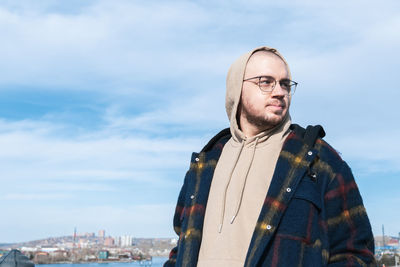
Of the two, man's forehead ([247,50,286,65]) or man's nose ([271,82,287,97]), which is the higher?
man's forehead ([247,50,286,65])

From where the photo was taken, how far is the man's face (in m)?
2.37

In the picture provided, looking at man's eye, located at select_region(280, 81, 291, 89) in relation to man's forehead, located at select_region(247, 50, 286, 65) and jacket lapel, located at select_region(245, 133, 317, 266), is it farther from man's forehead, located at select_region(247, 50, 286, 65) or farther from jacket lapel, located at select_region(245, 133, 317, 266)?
jacket lapel, located at select_region(245, 133, 317, 266)

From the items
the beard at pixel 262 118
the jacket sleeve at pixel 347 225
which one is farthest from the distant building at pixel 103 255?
the jacket sleeve at pixel 347 225

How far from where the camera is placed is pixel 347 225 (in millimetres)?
2105

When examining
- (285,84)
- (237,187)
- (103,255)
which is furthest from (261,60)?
(103,255)

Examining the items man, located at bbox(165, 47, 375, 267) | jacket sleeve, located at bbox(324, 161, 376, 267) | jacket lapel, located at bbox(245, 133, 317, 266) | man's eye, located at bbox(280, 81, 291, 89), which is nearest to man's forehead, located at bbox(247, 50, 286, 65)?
man, located at bbox(165, 47, 375, 267)

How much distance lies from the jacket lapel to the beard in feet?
0.38

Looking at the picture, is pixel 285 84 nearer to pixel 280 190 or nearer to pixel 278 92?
pixel 278 92

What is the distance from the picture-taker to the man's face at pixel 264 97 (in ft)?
7.79

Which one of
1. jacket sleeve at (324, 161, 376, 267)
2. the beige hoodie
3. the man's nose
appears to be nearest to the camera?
jacket sleeve at (324, 161, 376, 267)

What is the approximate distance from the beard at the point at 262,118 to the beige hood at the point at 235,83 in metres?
0.06

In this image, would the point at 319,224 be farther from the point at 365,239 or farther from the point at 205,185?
the point at 205,185

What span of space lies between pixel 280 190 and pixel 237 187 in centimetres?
24

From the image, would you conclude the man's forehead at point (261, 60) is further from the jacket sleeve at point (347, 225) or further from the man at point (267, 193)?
the jacket sleeve at point (347, 225)
